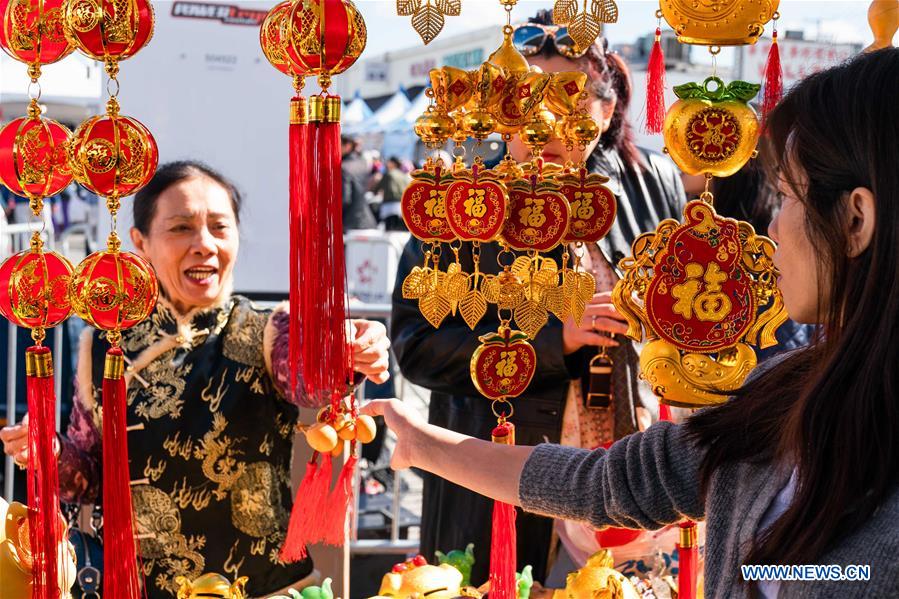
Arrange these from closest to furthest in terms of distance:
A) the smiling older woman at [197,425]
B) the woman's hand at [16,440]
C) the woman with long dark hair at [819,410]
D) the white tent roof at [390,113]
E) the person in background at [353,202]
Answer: the woman with long dark hair at [819,410] < the woman's hand at [16,440] < the smiling older woman at [197,425] < the person in background at [353,202] < the white tent roof at [390,113]

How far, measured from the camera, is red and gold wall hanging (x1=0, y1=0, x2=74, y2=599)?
43.4 inches

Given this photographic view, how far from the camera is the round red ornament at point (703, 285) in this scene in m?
1.18

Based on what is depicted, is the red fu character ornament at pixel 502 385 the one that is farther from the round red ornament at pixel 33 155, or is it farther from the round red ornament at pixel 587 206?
the round red ornament at pixel 33 155

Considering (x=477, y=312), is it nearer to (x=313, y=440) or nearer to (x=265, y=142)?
(x=313, y=440)

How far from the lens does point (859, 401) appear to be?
833mm

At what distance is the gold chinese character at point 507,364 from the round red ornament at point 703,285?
172 mm

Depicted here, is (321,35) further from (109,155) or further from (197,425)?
(197,425)

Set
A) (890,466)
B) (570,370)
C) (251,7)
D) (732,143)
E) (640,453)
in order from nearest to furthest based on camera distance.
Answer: (890,466), (640,453), (732,143), (570,370), (251,7)

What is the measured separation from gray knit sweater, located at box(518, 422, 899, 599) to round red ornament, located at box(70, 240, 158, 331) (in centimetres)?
46

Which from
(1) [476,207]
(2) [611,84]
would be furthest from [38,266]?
(2) [611,84]

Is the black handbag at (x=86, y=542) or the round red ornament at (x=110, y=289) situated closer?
the round red ornament at (x=110, y=289)

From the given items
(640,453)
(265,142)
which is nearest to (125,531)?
(640,453)

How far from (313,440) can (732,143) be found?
1.94ft

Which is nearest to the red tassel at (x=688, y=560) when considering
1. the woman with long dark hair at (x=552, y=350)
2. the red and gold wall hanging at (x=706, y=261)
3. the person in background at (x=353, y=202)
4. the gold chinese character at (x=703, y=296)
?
the red and gold wall hanging at (x=706, y=261)
